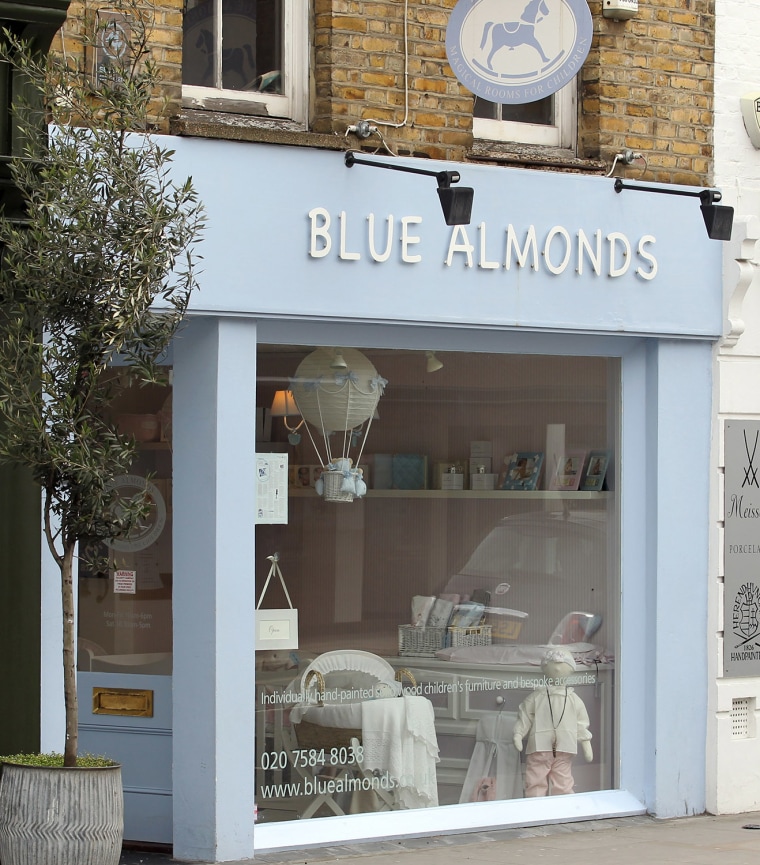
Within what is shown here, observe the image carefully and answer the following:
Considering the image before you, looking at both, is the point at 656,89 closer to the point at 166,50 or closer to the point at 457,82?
the point at 457,82

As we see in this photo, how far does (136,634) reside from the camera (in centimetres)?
765

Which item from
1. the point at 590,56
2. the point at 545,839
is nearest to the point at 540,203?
the point at 590,56

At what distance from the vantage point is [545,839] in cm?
771

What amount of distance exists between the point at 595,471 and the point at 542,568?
0.66 meters

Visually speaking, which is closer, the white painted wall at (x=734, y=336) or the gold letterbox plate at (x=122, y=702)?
the gold letterbox plate at (x=122, y=702)

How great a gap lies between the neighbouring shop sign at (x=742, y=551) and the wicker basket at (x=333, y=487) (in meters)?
2.32

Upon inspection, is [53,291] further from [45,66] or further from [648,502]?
[648,502]

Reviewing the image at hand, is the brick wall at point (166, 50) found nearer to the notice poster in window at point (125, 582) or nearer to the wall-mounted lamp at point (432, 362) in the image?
the wall-mounted lamp at point (432, 362)

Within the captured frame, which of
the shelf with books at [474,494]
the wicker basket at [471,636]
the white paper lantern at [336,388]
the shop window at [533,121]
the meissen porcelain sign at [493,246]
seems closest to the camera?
the meissen porcelain sign at [493,246]

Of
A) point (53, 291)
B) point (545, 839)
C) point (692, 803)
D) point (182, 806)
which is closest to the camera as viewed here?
point (53, 291)

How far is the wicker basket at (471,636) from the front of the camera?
802cm

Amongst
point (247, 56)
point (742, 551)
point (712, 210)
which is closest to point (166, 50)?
point (247, 56)

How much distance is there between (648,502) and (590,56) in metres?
2.60

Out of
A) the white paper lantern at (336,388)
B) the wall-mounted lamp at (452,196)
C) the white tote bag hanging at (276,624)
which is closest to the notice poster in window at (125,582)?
the white tote bag hanging at (276,624)
